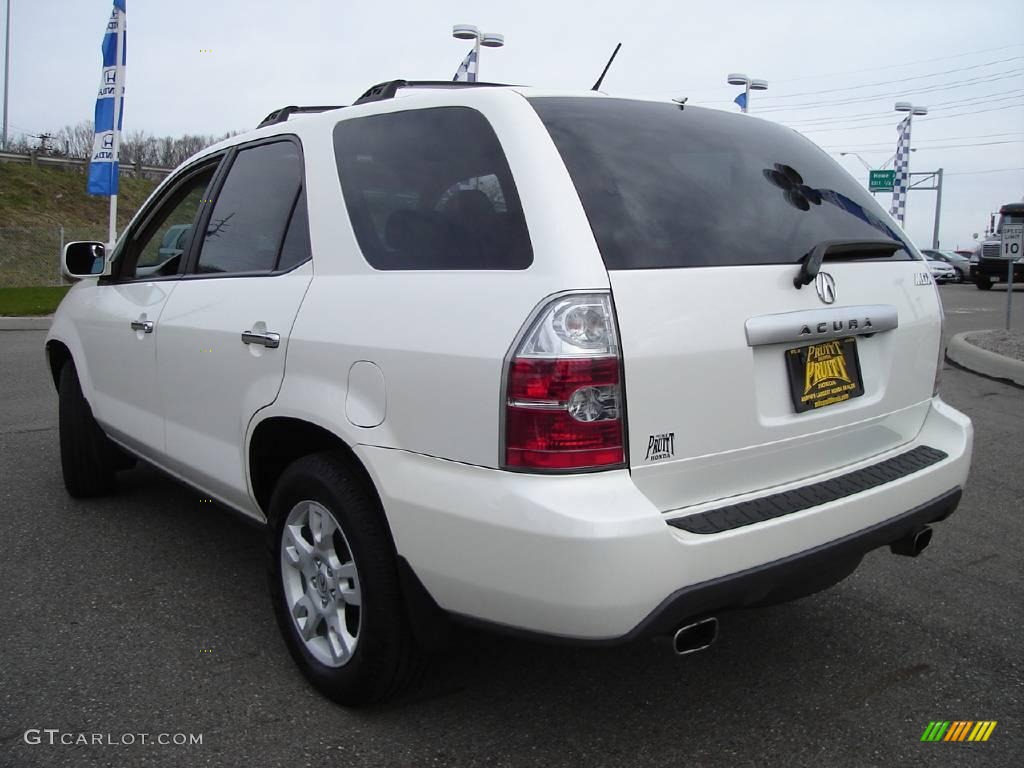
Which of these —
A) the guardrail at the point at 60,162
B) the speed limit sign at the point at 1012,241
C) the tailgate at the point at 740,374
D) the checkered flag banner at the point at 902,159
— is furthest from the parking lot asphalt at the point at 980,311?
the guardrail at the point at 60,162

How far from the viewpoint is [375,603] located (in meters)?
2.48

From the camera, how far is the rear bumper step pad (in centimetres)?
224

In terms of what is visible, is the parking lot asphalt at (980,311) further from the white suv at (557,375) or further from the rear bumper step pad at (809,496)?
the white suv at (557,375)

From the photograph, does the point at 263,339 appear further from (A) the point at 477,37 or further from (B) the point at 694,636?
(A) the point at 477,37

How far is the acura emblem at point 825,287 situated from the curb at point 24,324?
1364 cm

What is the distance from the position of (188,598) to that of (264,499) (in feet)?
2.41

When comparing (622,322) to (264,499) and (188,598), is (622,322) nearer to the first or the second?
(264,499)

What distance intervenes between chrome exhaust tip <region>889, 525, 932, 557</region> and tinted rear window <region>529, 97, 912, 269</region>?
2.84ft

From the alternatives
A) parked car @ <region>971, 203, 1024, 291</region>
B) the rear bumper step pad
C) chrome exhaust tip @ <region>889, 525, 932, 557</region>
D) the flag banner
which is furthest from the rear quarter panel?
parked car @ <region>971, 203, 1024, 291</region>

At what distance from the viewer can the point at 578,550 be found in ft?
6.72

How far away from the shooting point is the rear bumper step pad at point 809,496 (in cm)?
224

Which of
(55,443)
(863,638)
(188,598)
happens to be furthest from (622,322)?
(55,443)

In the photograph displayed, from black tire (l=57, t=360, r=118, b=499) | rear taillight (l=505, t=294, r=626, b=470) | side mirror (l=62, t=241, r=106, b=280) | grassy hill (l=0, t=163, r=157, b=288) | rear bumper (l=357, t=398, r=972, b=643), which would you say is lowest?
black tire (l=57, t=360, r=118, b=499)

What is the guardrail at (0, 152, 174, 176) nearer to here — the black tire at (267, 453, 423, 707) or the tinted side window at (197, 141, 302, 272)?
the tinted side window at (197, 141, 302, 272)
